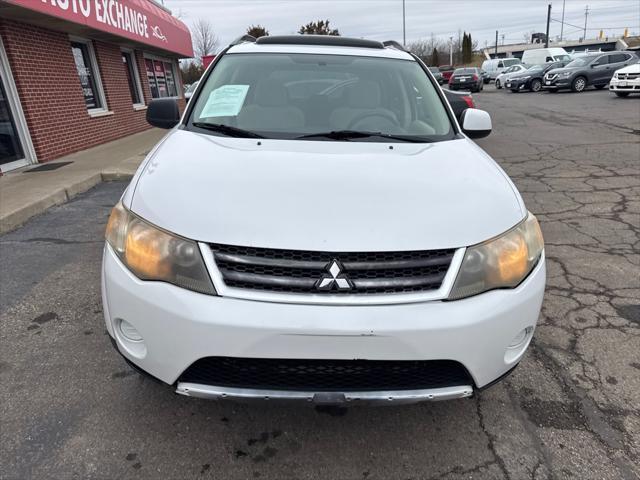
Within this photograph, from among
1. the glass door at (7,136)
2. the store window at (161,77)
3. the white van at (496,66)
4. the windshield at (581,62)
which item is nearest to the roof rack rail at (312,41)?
the glass door at (7,136)

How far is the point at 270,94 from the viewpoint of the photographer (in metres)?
2.96

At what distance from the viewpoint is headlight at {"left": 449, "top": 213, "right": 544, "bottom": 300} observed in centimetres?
176

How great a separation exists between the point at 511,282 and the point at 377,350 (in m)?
0.64

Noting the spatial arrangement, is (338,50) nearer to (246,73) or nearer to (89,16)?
(246,73)

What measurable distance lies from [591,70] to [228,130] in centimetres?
2478

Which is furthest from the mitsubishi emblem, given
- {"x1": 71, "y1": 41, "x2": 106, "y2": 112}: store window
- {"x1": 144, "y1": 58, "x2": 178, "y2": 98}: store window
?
{"x1": 144, "y1": 58, "x2": 178, "y2": 98}: store window

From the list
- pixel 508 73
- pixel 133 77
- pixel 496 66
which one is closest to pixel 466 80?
pixel 508 73

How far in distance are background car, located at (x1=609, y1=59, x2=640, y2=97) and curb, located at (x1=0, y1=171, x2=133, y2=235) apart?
1889 cm

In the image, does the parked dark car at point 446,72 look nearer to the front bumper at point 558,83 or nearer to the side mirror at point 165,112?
the front bumper at point 558,83

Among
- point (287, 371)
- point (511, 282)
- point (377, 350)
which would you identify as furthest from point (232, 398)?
point (511, 282)

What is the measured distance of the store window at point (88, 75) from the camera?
9969mm

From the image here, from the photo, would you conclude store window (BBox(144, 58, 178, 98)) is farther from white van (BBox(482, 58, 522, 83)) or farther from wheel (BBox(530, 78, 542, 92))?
white van (BBox(482, 58, 522, 83))

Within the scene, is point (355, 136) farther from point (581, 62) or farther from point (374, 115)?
point (581, 62)

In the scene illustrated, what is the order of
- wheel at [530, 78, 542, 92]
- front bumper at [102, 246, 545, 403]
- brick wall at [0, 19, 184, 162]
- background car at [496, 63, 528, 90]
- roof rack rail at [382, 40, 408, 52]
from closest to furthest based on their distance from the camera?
front bumper at [102, 246, 545, 403], roof rack rail at [382, 40, 408, 52], brick wall at [0, 19, 184, 162], wheel at [530, 78, 542, 92], background car at [496, 63, 528, 90]
